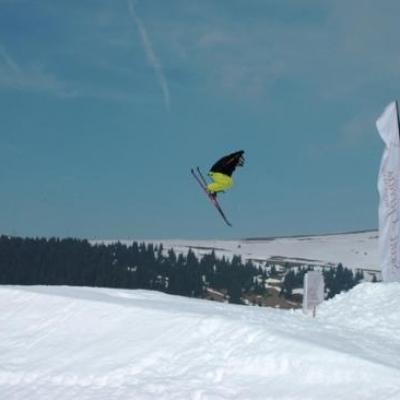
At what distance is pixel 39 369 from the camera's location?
12109mm

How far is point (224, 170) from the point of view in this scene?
17.8m

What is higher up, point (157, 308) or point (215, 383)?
point (157, 308)

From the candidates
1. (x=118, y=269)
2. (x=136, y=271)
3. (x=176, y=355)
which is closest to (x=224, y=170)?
(x=176, y=355)

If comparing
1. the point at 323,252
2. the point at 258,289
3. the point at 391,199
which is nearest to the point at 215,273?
the point at 258,289

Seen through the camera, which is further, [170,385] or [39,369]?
[39,369]

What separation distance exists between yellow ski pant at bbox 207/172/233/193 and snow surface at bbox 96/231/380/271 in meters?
114

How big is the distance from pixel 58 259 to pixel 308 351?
370 ft

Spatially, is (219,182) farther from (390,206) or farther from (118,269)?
(118,269)

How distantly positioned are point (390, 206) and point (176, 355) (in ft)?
46.6

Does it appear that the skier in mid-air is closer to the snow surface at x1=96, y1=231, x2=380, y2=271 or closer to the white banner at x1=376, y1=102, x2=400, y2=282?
the white banner at x1=376, y1=102, x2=400, y2=282

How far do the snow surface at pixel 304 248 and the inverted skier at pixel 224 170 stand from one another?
114 m

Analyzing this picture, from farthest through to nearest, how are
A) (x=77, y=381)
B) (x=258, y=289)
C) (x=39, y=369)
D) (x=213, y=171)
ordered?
(x=258, y=289) < (x=213, y=171) < (x=39, y=369) < (x=77, y=381)

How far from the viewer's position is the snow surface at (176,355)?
400 inches

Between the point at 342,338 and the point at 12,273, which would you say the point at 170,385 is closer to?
the point at 342,338
